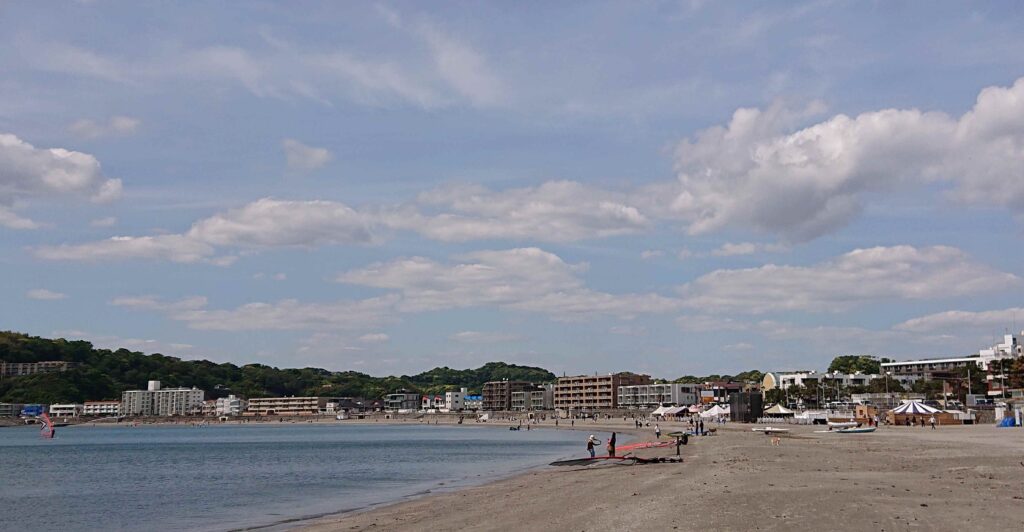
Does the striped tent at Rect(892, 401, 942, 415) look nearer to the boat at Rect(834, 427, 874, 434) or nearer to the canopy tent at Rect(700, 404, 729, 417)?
the boat at Rect(834, 427, 874, 434)

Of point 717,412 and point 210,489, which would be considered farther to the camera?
point 717,412

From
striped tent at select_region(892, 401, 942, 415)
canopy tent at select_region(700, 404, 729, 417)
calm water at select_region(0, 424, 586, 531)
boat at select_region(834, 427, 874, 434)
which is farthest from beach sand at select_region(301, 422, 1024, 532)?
canopy tent at select_region(700, 404, 729, 417)

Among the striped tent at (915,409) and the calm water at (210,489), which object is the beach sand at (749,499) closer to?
the calm water at (210,489)

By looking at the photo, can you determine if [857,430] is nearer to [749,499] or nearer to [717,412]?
[717,412]

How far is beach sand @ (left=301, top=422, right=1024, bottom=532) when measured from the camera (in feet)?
58.9

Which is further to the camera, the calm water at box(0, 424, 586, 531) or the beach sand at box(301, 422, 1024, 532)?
the calm water at box(0, 424, 586, 531)

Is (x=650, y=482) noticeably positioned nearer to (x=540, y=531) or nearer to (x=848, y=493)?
(x=848, y=493)

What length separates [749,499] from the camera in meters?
22.2

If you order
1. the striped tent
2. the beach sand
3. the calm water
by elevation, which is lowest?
the calm water

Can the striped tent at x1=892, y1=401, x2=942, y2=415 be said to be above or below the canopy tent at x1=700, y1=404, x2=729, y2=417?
above

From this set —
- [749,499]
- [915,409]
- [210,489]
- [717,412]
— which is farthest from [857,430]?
[749,499]

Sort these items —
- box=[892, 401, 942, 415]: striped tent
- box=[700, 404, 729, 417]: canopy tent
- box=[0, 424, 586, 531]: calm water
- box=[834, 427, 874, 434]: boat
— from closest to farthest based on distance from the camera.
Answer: box=[0, 424, 586, 531]: calm water
box=[834, 427, 874, 434]: boat
box=[892, 401, 942, 415]: striped tent
box=[700, 404, 729, 417]: canopy tent

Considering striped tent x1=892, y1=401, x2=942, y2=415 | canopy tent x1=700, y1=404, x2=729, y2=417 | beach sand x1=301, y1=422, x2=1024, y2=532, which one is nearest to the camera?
beach sand x1=301, y1=422, x2=1024, y2=532

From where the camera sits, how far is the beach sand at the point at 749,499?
18.0 metres
